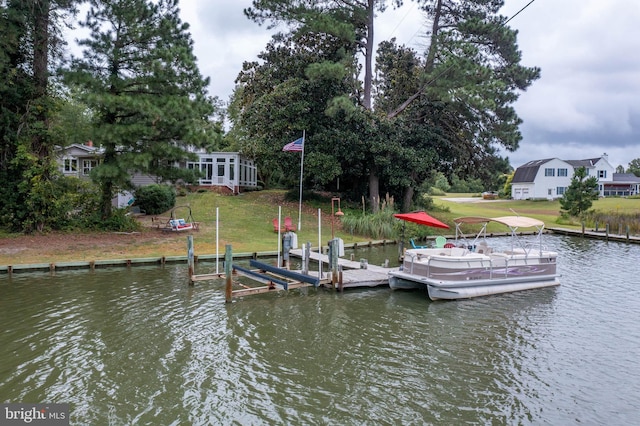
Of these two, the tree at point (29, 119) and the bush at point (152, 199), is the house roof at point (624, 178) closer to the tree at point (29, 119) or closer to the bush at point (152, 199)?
the bush at point (152, 199)

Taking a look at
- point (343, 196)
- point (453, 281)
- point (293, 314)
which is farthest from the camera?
point (343, 196)

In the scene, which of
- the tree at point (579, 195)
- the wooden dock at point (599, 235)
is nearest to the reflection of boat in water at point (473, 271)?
the wooden dock at point (599, 235)

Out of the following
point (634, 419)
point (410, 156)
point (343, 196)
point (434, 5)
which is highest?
point (434, 5)

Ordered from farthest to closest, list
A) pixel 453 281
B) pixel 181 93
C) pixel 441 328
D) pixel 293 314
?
pixel 181 93
pixel 453 281
pixel 293 314
pixel 441 328

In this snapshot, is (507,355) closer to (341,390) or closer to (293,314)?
(341,390)

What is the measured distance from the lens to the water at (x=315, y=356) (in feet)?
21.2

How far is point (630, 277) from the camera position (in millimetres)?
16344

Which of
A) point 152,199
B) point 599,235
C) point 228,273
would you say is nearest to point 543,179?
point 599,235

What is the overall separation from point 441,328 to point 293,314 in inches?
150

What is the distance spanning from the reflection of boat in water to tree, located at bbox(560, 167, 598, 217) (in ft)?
77.4

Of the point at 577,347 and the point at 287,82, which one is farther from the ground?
the point at 287,82

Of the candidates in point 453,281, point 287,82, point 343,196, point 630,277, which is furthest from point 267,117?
point 630,277

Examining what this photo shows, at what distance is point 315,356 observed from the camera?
328 inches

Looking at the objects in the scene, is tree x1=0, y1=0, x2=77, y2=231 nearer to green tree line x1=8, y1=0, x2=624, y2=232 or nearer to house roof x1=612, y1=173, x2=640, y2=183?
green tree line x1=8, y1=0, x2=624, y2=232
